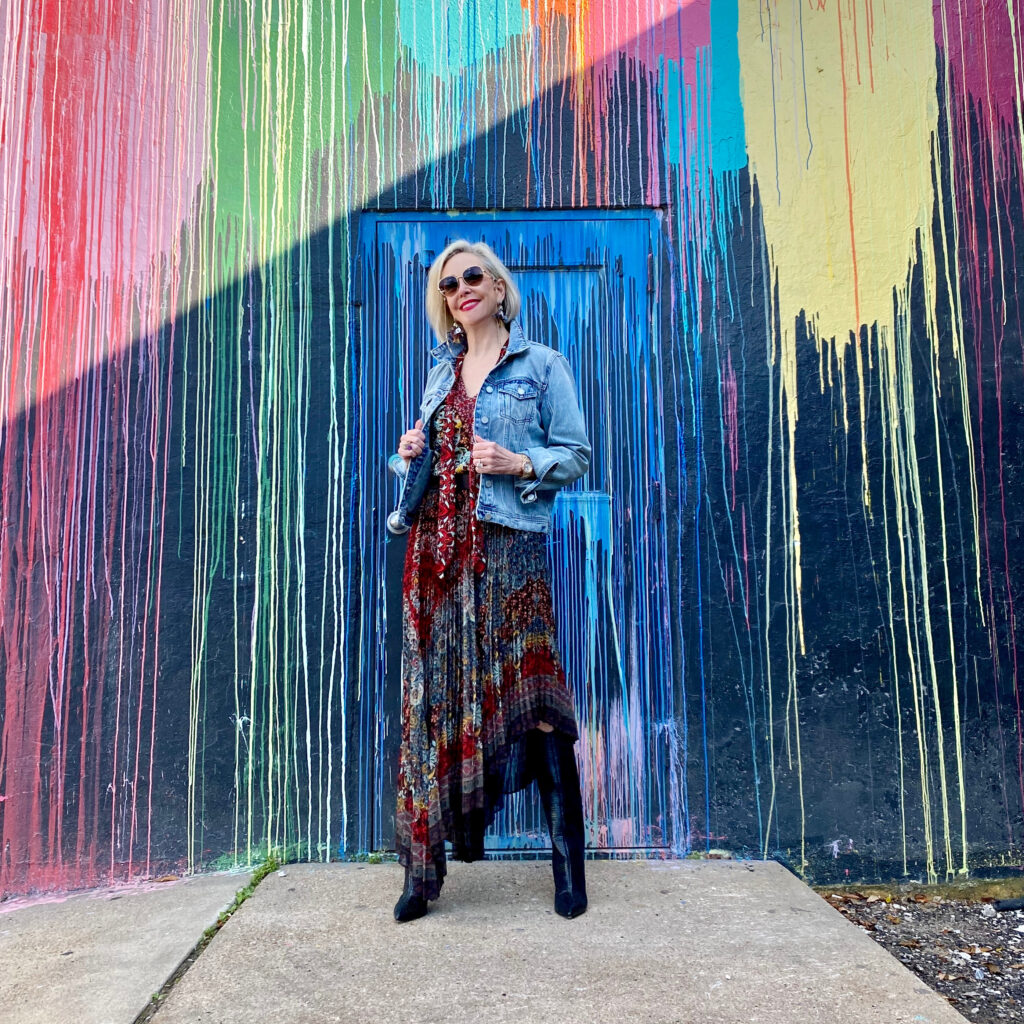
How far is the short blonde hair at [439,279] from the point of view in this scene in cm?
232

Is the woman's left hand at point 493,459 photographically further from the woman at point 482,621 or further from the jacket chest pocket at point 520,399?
the jacket chest pocket at point 520,399

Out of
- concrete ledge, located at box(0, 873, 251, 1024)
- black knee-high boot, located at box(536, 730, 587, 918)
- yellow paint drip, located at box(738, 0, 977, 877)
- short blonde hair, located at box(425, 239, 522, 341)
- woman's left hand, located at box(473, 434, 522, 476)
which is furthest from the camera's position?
yellow paint drip, located at box(738, 0, 977, 877)

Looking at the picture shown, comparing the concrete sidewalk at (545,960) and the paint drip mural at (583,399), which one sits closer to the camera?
the concrete sidewalk at (545,960)

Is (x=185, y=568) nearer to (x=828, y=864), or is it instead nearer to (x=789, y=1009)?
(x=789, y=1009)

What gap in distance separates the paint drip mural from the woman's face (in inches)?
22.8

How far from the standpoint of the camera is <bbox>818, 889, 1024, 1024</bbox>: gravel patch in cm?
213

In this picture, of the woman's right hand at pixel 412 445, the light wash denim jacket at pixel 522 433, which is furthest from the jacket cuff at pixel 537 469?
the woman's right hand at pixel 412 445

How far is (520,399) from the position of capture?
226 centimetres

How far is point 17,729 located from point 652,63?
→ 11.6ft

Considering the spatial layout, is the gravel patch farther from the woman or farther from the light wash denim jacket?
the light wash denim jacket

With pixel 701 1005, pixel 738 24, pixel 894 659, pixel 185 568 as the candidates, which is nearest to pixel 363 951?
pixel 701 1005

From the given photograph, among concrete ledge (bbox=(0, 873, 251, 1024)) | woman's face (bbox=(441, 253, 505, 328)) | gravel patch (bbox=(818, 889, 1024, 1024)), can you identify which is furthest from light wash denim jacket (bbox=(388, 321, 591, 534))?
gravel patch (bbox=(818, 889, 1024, 1024))

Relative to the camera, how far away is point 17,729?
2.75 metres

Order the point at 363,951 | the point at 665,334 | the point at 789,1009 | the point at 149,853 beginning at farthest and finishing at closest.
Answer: the point at 665,334 < the point at 149,853 < the point at 363,951 < the point at 789,1009
